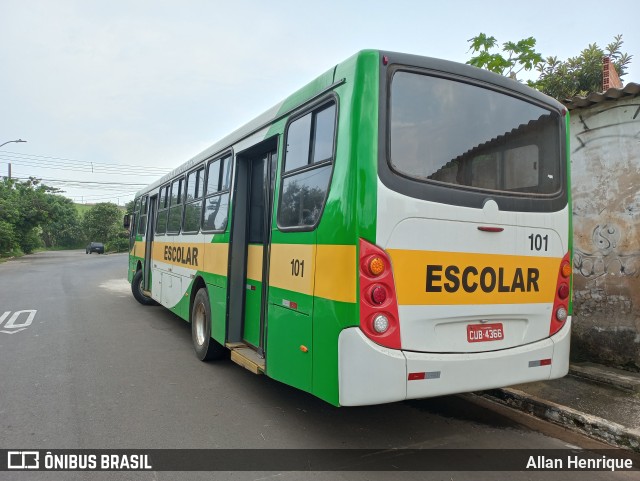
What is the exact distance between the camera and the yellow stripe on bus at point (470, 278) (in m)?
3.48

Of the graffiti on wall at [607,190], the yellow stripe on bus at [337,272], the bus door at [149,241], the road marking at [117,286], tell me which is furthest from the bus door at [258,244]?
the road marking at [117,286]

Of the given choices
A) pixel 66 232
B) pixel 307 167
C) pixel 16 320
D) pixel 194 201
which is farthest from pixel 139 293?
pixel 66 232

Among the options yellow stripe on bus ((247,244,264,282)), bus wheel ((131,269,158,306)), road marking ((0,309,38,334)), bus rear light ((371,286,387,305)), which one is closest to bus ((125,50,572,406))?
bus rear light ((371,286,387,305))

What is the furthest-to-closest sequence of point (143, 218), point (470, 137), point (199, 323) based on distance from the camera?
point (143, 218) → point (199, 323) → point (470, 137)

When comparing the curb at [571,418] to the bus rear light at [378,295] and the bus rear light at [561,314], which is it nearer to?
the bus rear light at [561,314]

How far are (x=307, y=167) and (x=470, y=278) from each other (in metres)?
1.63

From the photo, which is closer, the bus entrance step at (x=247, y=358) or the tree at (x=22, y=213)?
the bus entrance step at (x=247, y=358)

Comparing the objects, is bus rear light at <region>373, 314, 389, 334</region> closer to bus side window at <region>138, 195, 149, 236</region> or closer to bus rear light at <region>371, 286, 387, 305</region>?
bus rear light at <region>371, 286, 387, 305</region>

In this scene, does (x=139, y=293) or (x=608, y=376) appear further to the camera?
(x=139, y=293)

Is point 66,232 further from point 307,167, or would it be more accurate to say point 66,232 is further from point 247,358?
point 307,167

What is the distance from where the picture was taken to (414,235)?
351 cm

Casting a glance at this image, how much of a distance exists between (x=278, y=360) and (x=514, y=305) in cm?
207

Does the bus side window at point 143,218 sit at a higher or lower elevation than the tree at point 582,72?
lower

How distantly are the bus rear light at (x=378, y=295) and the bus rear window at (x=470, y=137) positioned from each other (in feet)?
2.92
